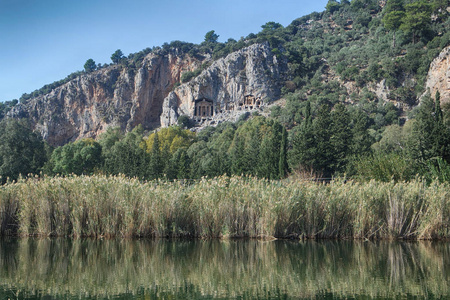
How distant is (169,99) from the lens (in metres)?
85.1

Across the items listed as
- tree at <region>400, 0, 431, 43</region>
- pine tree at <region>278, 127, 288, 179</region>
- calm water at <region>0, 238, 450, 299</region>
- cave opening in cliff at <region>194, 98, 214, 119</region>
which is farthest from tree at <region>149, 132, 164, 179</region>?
tree at <region>400, 0, 431, 43</region>

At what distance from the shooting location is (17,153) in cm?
4619

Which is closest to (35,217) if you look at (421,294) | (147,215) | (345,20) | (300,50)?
(147,215)

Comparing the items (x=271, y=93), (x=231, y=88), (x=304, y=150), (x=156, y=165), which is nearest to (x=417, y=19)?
(x=271, y=93)

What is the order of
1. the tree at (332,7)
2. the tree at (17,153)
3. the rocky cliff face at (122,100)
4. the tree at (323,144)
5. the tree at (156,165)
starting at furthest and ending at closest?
1. the tree at (332,7)
2. the rocky cliff face at (122,100)
3. the tree at (17,153)
4. the tree at (156,165)
5. the tree at (323,144)

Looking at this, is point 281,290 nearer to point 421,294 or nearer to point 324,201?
point 421,294

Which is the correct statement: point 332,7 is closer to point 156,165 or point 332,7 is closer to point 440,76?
point 440,76

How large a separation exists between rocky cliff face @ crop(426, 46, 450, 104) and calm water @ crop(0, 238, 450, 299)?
46.7 meters

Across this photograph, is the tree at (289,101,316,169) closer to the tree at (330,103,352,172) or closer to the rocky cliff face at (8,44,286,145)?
the tree at (330,103,352,172)

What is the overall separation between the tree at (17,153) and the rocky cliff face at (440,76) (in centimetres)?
4755

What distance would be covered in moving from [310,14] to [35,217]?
119m

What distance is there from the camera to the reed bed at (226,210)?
11.4 metres

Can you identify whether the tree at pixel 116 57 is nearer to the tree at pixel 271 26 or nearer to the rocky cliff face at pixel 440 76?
the tree at pixel 271 26

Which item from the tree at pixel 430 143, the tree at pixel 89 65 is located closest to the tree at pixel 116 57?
the tree at pixel 89 65
